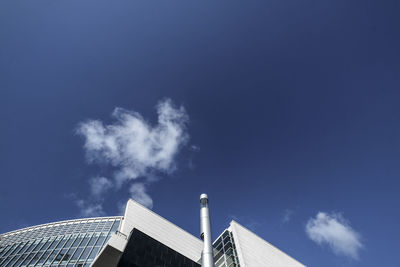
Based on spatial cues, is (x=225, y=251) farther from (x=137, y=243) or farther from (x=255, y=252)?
(x=137, y=243)

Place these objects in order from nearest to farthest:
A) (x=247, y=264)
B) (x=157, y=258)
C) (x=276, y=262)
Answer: (x=157, y=258) → (x=247, y=264) → (x=276, y=262)

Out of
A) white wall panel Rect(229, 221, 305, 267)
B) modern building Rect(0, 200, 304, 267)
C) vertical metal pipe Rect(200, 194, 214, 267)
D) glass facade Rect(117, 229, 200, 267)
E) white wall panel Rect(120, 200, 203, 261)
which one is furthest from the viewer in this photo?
white wall panel Rect(120, 200, 203, 261)

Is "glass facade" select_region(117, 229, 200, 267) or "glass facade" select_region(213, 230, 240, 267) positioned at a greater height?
"glass facade" select_region(213, 230, 240, 267)

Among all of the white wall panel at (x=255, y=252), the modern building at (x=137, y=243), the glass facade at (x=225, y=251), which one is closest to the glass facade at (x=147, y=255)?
the modern building at (x=137, y=243)

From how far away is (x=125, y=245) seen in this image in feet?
71.0

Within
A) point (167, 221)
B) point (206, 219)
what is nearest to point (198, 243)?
point (167, 221)

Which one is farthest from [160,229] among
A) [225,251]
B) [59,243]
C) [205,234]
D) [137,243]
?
[205,234]

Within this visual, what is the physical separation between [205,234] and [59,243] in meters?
33.7

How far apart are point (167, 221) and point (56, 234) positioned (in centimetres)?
1830

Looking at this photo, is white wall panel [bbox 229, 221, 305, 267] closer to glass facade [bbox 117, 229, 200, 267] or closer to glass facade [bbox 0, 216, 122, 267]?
glass facade [bbox 117, 229, 200, 267]

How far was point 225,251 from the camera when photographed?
3231 cm

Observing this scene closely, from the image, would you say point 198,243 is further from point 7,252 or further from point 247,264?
point 7,252

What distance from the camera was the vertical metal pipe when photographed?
10633mm

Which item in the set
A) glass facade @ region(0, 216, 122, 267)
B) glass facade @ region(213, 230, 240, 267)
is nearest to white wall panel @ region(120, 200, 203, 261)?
glass facade @ region(213, 230, 240, 267)
